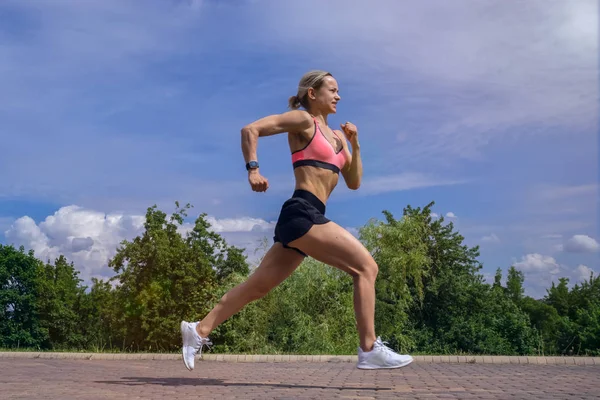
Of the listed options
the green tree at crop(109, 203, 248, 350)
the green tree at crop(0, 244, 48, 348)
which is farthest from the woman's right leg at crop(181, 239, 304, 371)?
the green tree at crop(0, 244, 48, 348)

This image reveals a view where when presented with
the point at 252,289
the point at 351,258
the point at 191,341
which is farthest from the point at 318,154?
the point at 191,341

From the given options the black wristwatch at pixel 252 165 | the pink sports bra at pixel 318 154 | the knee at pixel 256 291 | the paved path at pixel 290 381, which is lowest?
the paved path at pixel 290 381

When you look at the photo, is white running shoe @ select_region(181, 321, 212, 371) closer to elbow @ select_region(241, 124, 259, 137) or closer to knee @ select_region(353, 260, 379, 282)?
knee @ select_region(353, 260, 379, 282)

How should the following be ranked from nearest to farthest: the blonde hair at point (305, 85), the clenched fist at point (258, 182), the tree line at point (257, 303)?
the clenched fist at point (258, 182)
the blonde hair at point (305, 85)
the tree line at point (257, 303)

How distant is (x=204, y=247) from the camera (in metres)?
21.4

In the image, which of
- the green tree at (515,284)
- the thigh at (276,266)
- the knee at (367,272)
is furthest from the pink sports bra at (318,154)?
the green tree at (515,284)

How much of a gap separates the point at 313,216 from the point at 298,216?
0.34 ft

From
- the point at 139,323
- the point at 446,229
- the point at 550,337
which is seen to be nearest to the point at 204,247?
the point at 139,323

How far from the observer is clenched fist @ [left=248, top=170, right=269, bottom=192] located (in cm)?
465

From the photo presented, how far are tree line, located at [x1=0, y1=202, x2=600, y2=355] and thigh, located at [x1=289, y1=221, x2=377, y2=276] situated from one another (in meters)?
6.30

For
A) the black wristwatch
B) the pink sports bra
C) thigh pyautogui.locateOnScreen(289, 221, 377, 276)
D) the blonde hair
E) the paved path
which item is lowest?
the paved path

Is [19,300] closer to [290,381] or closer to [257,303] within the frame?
[257,303]

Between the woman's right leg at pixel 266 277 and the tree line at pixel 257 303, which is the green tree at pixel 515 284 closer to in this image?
the tree line at pixel 257 303

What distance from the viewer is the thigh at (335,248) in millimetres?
4812
